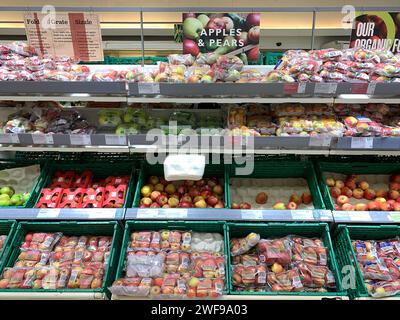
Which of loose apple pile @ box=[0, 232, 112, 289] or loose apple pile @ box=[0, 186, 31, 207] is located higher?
loose apple pile @ box=[0, 186, 31, 207]

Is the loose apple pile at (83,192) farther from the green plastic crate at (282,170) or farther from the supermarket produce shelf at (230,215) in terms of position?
the green plastic crate at (282,170)

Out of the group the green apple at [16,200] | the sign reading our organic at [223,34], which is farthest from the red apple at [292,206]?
the green apple at [16,200]

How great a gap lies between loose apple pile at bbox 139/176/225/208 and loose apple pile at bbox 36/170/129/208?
19 centimetres

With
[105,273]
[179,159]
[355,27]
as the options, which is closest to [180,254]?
[105,273]

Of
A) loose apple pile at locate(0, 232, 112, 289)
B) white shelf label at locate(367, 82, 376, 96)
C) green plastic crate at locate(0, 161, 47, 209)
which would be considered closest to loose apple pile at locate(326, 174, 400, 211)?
white shelf label at locate(367, 82, 376, 96)

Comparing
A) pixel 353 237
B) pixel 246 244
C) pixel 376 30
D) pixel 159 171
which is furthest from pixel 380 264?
pixel 159 171

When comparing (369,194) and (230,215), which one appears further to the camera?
(369,194)

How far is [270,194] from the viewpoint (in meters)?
2.75

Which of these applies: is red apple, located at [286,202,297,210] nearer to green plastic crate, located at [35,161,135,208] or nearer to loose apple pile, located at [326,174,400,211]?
loose apple pile, located at [326,174,400,211]

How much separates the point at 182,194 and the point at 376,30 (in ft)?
5.99

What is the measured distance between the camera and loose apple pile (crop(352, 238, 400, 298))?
2088 mm

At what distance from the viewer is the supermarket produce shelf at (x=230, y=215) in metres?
2.36

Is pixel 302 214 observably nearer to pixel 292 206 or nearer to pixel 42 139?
pixel 292 206
